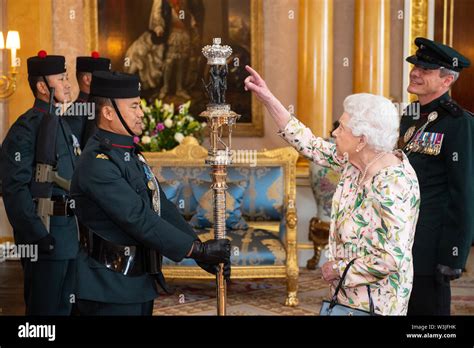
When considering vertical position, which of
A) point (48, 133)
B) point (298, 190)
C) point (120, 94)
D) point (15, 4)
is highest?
point (15, 4)

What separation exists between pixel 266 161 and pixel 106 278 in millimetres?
4058

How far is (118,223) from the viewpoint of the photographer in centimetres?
299

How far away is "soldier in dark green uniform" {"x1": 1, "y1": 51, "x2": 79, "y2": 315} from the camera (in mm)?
4480

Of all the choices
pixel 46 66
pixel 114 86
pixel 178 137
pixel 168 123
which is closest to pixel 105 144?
pixel 114 86

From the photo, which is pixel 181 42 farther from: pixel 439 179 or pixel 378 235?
pixel 378 235

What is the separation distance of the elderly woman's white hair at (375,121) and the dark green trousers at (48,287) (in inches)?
96.0

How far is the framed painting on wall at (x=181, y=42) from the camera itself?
8844 mm

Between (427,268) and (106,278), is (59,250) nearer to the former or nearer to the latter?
(106,278)

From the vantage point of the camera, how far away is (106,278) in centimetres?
308

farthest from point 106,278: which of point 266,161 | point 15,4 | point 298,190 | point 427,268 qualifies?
point 15,4

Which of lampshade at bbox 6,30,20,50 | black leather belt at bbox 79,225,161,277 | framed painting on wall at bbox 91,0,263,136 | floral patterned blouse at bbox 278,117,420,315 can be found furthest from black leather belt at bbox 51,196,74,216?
framed painting on wall at bbox 91,0,263,136

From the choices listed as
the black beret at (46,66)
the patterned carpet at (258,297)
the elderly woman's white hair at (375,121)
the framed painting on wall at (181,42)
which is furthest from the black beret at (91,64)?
the framed painting on wall at (181,42)

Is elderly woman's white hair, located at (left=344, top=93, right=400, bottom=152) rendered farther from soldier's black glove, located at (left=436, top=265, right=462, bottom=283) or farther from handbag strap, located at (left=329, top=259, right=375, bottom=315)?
soldier's black glove, located at (left=436, top=265, right=462, bottom=283)

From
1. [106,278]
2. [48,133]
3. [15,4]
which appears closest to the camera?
[106,278]
